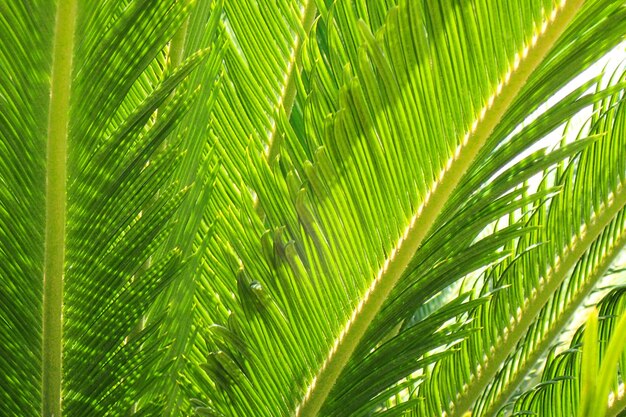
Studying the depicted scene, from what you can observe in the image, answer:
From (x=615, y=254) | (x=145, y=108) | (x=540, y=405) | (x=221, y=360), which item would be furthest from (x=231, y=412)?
(x=615, y=254)

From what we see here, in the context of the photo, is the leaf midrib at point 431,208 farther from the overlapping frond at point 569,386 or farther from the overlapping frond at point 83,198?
the overlapping frond at point 569,386

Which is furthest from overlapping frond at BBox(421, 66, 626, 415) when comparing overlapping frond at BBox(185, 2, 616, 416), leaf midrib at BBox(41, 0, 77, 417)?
leaf midrib at BBox(41, 0, 77, 417)

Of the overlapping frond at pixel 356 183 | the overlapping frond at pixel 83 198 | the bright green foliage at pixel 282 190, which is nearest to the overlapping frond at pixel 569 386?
the bright green foliage at pixel 282 190

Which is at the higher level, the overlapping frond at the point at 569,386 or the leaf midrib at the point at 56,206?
the leaf midrib at the point at 56,206

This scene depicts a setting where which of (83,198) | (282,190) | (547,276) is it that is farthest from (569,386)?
(83,198)

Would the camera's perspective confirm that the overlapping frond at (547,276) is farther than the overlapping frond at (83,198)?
Yes

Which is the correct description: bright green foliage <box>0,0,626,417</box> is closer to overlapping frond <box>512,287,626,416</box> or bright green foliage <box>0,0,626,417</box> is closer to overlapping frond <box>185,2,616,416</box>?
overlapping frond <box>185,2,616,416</box>

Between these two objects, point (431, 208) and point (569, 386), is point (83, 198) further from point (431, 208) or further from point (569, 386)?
point (569, 386)
